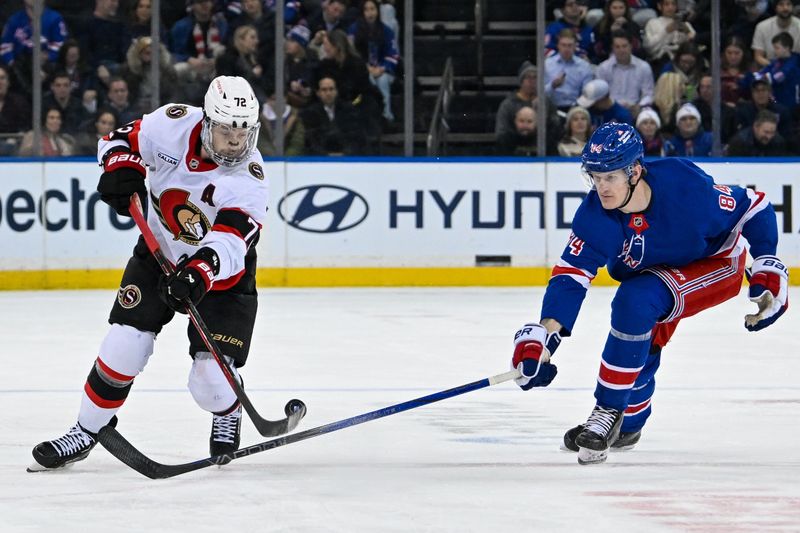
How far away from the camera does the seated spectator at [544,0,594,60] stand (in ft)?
33.6

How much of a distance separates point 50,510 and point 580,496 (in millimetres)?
1187

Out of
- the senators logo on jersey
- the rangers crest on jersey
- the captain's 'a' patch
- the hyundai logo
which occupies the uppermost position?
the captain's 'a' patch

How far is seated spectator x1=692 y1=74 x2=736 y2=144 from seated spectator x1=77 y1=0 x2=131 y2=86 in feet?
12.3

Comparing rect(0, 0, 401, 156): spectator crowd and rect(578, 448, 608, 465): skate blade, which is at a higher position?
rect(0, 0, 401, 156): spectator crowd

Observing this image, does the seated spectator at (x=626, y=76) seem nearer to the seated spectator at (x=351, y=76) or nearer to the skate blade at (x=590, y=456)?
the seated spectator at (x=351, y=76)

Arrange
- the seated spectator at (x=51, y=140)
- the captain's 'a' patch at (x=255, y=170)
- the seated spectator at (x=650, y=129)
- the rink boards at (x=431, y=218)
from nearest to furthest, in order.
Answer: the captain's 'a' patch at (x=255, y=170)
the seated spectator at (x=51, y=140)
the rink boards at (x=431, y=218)
the seated spectator at (x=650, y=129)

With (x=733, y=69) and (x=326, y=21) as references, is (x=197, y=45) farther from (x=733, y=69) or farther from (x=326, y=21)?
(x=733, y=69)

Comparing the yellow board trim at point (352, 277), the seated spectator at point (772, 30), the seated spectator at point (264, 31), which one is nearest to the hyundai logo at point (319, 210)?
the yellow board trim at point (352, 277)

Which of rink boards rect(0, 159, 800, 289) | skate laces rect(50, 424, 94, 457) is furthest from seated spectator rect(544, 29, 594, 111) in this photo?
skate laces rect(50, 424, 94, 457)

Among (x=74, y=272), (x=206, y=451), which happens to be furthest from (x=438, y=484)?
(x=74, y=272)

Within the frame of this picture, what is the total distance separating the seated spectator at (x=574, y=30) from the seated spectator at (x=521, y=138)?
1.44ft

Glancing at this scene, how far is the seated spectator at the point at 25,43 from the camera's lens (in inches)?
392

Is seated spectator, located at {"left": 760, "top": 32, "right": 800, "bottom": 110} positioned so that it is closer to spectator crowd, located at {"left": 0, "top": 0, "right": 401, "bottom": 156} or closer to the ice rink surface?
→ spectator crowd, located at {"left": 0, "top": 0, "right": 401, "bottom": 156}

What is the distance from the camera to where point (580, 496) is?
11.7ft
